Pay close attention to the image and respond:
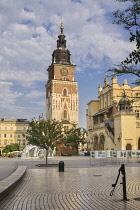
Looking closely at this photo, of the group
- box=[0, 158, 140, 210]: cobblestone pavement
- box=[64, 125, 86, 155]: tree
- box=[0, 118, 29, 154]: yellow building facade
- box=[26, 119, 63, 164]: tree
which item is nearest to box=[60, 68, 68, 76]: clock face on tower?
box=[0, 118, 29, 154]: yellow building facade

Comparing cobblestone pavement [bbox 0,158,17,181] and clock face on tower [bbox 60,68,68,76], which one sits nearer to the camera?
cobblestone pavement [bbox 0,158,17,181]

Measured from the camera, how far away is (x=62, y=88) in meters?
99.1

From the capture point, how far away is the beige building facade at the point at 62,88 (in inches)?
3799

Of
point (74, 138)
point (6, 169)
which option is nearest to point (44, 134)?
point (6, 169)

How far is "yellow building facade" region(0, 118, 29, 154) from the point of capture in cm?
10812

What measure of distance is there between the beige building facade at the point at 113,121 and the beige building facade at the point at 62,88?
20553 mm

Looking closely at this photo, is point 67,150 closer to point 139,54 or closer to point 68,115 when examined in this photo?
point 68,115

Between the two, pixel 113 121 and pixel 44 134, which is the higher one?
pixel 113 121

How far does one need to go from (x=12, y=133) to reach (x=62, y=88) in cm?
2809

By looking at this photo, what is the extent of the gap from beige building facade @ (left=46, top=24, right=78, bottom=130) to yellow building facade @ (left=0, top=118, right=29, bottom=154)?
50.8 feet

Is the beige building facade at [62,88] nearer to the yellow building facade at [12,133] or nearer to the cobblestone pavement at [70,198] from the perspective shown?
the yellow building facade at [12,133]

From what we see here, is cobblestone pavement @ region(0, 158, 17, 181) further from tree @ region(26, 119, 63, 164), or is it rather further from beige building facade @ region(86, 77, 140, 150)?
beige building facade @ region(86, 77, 140, 150)

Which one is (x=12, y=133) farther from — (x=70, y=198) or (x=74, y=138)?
(x=70, y=198)

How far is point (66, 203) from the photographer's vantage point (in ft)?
31.9
